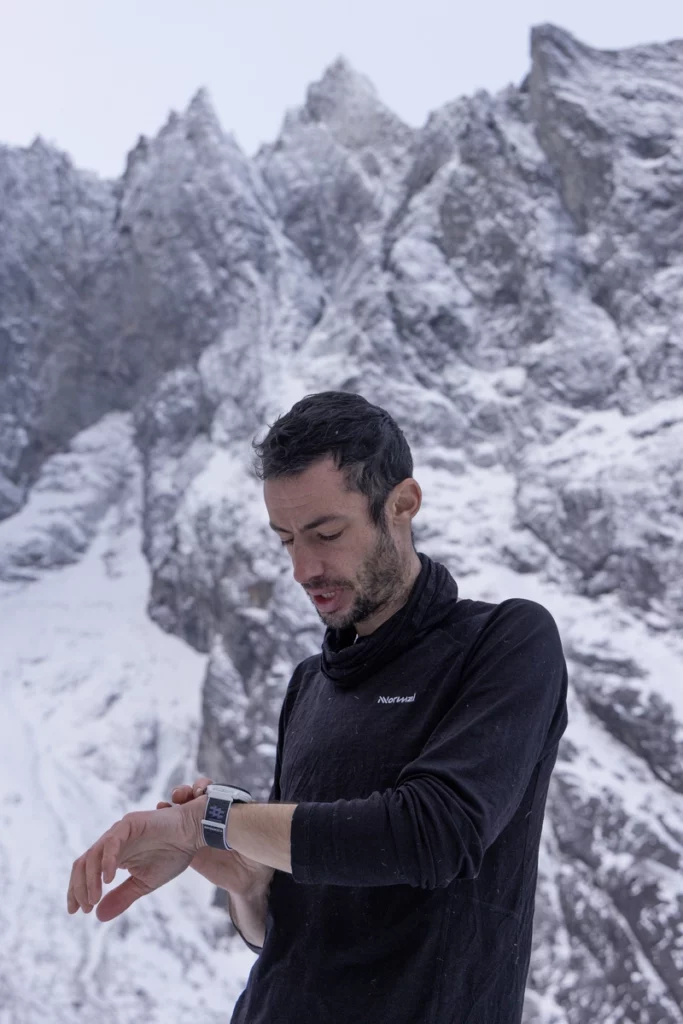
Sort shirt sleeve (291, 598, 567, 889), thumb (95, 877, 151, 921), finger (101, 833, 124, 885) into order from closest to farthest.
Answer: shirt sleeve (291, 598, 567, 889) < finger (101, 833, 124, 885) < thumb (95, 877, 151, 921)

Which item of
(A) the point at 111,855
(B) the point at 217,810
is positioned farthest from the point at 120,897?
(B) the point at 217,810

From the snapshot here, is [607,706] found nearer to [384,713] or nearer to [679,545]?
[679,545]

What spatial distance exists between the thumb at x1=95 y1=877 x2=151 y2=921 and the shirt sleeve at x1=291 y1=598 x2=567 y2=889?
1.45 ft

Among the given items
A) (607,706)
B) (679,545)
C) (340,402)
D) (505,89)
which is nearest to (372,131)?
(505,89)

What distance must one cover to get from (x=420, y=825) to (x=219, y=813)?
0.39m

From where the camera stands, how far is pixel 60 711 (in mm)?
26734

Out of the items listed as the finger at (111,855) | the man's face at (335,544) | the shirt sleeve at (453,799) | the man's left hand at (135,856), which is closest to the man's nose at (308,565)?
the man's face at (335,544)

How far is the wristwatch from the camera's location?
60.1 inches

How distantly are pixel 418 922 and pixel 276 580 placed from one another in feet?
69.4

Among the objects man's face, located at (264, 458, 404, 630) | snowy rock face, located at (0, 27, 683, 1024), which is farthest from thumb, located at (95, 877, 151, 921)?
snowy rock face, located at (0, 27, 683, 1024)

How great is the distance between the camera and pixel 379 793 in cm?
145

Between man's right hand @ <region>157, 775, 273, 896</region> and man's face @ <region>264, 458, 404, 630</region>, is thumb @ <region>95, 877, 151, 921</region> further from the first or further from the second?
man's face @ <region>264, 458, 404, 630</region>

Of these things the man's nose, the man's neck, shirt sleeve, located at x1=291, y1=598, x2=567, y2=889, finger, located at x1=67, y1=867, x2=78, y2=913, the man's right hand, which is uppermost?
the man's nose

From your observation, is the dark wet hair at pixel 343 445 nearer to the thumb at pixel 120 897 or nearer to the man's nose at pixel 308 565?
the man's nose at pixel 308 565
